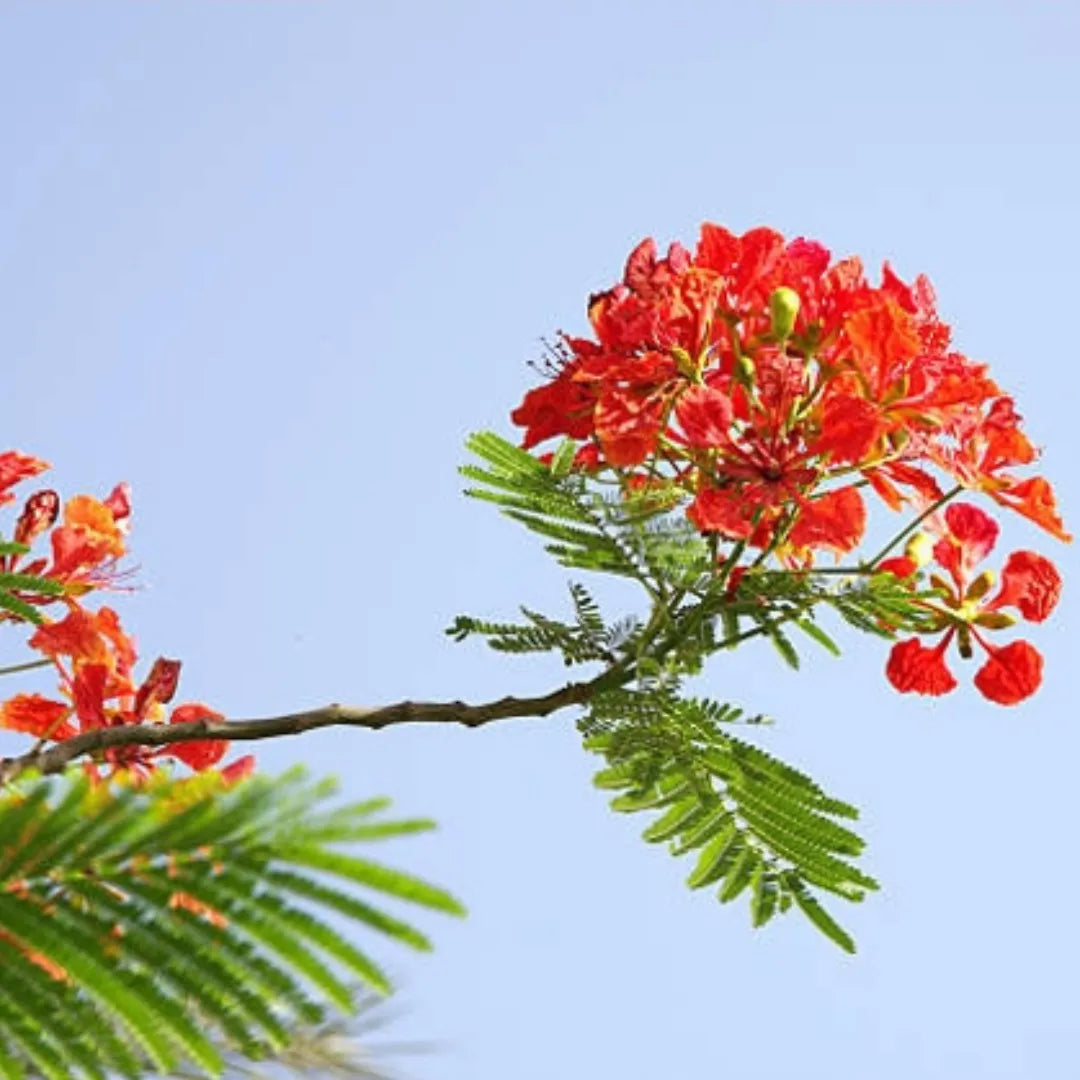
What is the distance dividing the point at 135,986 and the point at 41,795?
0.18 m

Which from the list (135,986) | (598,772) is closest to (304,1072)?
(135,986)

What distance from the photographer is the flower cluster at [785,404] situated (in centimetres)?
295

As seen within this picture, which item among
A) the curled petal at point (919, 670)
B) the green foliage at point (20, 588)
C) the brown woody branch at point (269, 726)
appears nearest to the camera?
the brown woody branch at point (269, 726)

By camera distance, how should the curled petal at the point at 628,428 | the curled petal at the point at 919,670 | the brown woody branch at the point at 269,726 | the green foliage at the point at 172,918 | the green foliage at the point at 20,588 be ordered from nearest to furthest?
1. the green foliage at the point at 172,918
2. the brown woody branch at the point at 269,726
3. the green foliage at the point at 20,588
4. the curled petal at the point at 628,428
5. the curled petal at the point at 919,670

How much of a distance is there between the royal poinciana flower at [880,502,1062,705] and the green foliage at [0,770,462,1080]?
1.75 meters

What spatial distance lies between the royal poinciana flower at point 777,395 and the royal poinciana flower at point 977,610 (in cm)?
7

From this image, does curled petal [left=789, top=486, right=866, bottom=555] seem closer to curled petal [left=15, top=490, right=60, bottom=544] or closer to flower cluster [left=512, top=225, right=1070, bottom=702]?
flower cluster [left=512, top=225, right=1070, bottom=702]

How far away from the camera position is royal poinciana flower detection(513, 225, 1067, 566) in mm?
2945

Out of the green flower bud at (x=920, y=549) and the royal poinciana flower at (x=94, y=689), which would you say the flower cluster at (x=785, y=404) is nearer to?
the green flower bud at (x=920, y=549)

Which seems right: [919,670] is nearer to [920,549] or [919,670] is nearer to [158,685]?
[920,549]

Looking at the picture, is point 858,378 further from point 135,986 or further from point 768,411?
point 135,986

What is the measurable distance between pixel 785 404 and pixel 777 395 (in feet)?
0.06

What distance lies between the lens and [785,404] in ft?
9.76

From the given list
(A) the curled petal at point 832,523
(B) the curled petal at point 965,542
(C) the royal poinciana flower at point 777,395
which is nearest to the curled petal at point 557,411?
(C) the royal poinciana flower at point 777,395
